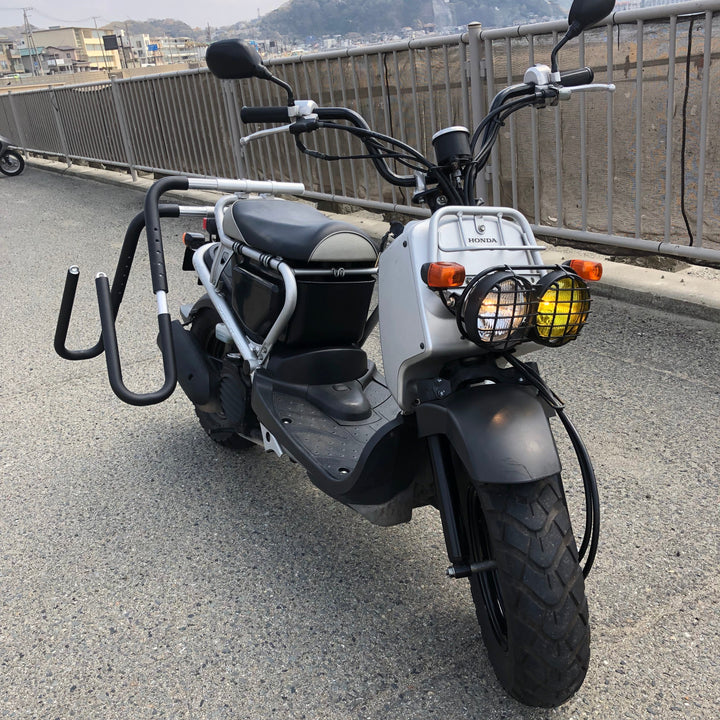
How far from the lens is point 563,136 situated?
4.86 m

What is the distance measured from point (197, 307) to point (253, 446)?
2.06 feet

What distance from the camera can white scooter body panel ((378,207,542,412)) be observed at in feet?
6.29

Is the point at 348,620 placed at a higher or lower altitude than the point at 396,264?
lower

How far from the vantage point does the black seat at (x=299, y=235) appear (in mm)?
2475

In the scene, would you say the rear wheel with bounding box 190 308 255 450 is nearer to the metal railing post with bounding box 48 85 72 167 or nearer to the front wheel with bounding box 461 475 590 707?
the front wheel with bounding box 461 475 590 707

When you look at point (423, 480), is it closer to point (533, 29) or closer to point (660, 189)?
point (660, 189)

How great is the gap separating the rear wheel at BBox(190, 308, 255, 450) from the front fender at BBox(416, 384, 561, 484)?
1360 mm

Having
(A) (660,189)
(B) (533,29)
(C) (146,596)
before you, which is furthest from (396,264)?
(B) (533,29)

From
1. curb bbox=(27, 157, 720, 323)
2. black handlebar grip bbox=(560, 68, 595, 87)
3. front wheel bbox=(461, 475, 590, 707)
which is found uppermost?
black handlebar grip bbox=(560, 68, 595, 87)

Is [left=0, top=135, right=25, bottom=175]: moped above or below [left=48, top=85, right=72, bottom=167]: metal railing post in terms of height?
below

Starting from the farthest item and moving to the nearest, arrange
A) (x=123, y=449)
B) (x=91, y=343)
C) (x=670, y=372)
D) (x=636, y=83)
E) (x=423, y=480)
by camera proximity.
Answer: (x=91, y=343)
(x=636, y=83)
(x=670, y=372)
(x=123, y=449)
(x=423, y=480)

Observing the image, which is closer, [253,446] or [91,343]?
[253,446]

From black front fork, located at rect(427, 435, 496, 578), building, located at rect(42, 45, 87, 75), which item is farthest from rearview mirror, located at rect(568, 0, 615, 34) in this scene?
building, located at rect(42, 45, 87, 75)

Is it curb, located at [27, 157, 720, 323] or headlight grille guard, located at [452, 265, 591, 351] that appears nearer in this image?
headlight grille guard, located at [452, 265, 591, 351]
